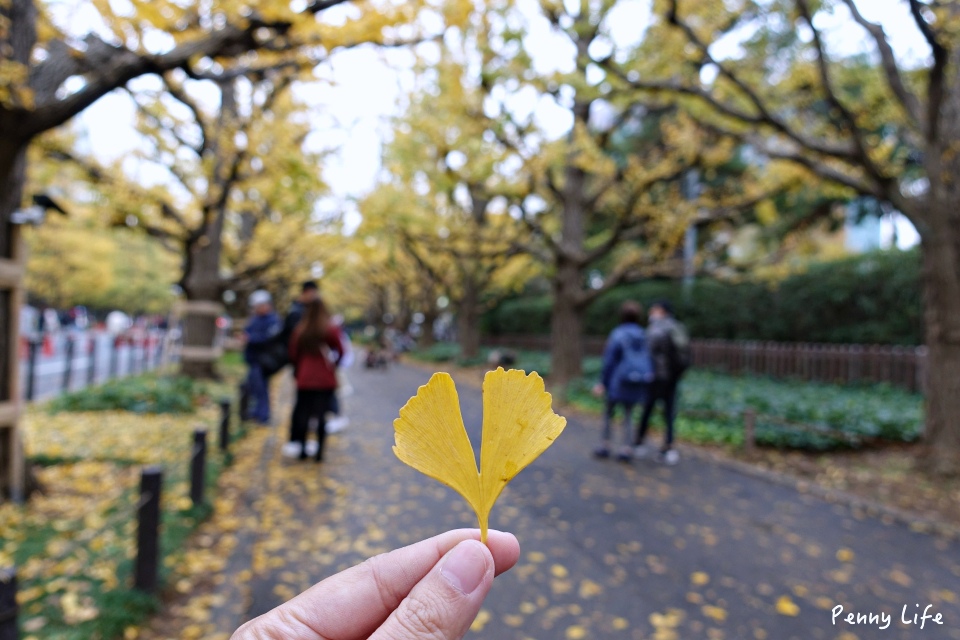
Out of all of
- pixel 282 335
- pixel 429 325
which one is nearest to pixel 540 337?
pixel 429 325

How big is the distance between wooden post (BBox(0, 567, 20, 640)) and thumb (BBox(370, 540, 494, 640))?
1785 mm

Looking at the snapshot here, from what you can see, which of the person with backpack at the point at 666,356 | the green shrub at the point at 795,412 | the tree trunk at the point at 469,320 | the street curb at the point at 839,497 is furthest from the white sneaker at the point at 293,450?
the tree trunk at the point at 469,320

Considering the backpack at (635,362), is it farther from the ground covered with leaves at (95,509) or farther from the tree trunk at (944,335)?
the ground covered with leaves at (95,509)

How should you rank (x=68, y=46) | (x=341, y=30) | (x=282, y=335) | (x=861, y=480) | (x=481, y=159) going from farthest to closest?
(x=481, y=159)
(x=282, y=335)
(x=861, y=480)
(x=341, y=30)
(x=68, y=46)

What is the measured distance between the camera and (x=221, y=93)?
994 cm

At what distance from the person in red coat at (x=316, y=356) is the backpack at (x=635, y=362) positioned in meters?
3.03

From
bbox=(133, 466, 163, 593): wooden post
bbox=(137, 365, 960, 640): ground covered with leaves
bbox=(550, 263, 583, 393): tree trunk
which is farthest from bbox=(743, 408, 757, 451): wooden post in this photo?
bbox=(133, 466, 163, 593): wooden post

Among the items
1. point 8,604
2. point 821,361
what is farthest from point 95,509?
point 821,361

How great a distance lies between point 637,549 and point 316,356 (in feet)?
11.0

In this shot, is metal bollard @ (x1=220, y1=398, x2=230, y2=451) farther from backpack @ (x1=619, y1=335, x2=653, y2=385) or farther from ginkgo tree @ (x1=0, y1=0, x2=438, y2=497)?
backpack @ (x1=619, y1=335, x2=653, y2=385)

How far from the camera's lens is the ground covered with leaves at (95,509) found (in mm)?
2568

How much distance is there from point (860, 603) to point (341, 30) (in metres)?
5.02

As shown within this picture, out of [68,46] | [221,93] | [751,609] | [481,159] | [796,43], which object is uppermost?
[796,43]

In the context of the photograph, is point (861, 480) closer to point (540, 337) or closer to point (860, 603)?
point (860, 603)
